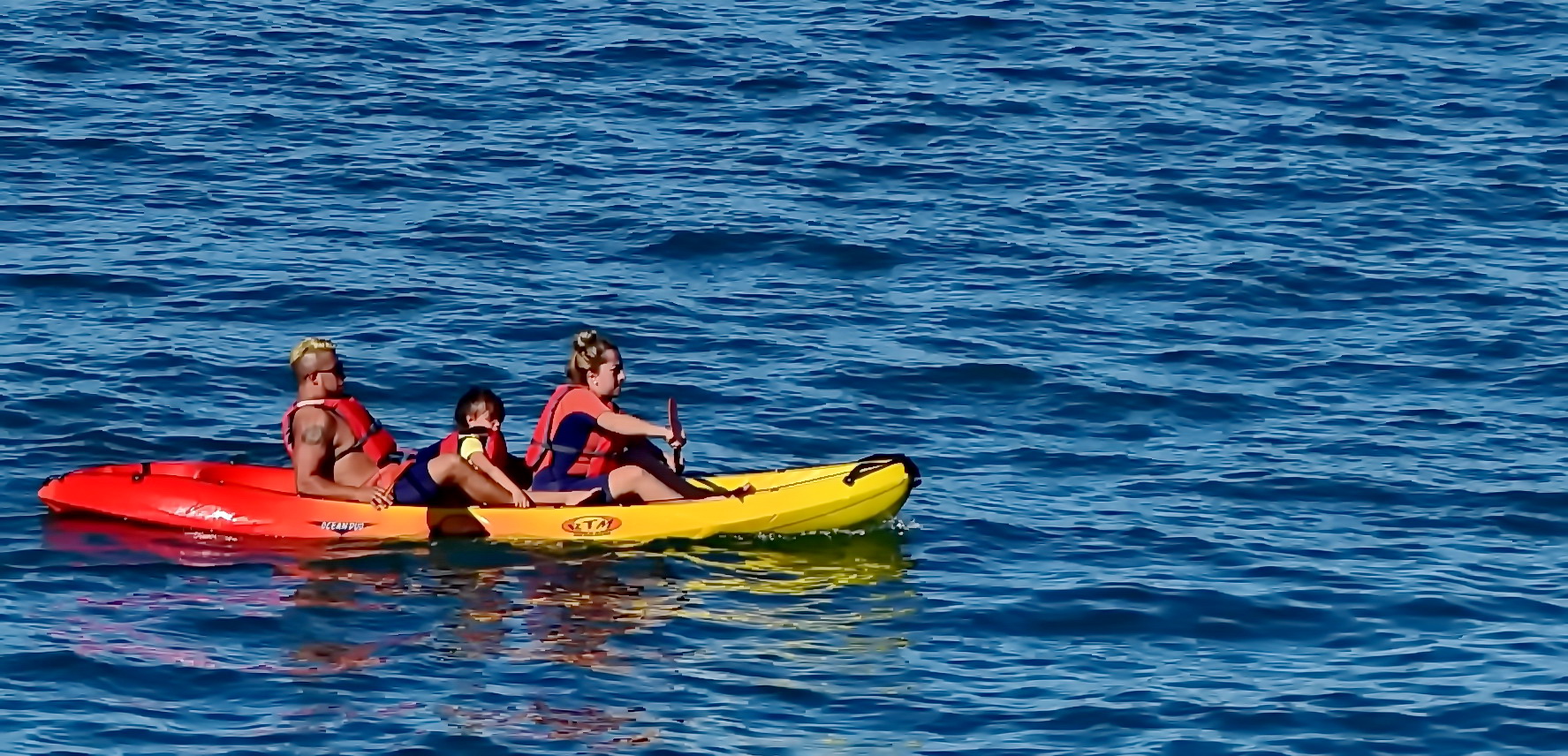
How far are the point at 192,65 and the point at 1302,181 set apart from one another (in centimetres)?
1336

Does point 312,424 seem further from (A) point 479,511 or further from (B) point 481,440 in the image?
(A) point 479,511

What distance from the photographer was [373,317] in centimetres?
2098

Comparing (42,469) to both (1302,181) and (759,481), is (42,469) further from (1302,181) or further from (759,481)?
(1302,181)

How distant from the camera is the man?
52.2 ft

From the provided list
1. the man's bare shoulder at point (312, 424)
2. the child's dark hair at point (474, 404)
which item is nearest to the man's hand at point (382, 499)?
the man's bare shoulder at point (312, 424)

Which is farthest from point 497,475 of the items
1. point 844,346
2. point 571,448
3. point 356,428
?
point 844,346

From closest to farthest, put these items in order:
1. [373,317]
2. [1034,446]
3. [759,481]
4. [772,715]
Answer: [772,715]
[759,481]
[1034,446]
[373,317]

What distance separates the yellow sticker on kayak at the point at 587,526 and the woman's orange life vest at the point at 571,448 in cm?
64

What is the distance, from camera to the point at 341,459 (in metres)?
16.2

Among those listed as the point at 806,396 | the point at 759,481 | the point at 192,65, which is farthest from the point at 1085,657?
the point at 192,65

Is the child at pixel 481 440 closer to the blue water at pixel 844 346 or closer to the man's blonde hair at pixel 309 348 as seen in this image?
the blue water at pixel 844 346

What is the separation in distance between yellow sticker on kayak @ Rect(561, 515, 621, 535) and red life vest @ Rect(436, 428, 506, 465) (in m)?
0.76

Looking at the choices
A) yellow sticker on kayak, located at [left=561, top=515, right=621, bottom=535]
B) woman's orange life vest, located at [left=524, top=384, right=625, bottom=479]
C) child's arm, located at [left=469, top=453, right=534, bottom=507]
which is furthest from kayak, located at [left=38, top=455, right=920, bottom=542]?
woman's orange life vest, located at [left=524, top=384, right=625, bottom=479]

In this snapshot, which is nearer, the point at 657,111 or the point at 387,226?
the point at 387,226
